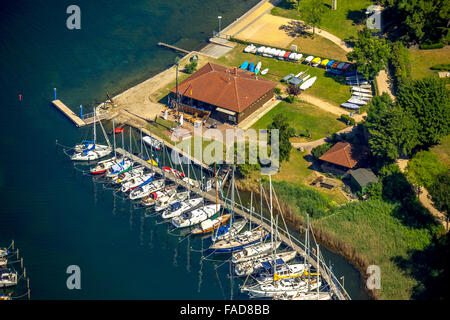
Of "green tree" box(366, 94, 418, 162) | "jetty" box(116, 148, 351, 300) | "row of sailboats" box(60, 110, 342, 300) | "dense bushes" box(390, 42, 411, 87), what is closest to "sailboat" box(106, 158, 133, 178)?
"row of sailboats" box(60, 110, 342, 300)

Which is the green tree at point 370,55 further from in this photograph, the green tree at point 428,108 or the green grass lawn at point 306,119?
the green tree at point 428,108

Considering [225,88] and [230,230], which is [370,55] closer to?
[225,88]

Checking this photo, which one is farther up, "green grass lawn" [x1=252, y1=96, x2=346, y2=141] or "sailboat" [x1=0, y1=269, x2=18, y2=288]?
"green grass lawn" [x1=252, y1=96, x2=346, y2=141]

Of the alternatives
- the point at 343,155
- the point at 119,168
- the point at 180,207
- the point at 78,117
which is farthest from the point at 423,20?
the point at 78,117

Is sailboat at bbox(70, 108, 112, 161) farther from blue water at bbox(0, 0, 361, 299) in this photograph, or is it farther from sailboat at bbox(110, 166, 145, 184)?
sailboat at bbox(110, 166, 145, 184)

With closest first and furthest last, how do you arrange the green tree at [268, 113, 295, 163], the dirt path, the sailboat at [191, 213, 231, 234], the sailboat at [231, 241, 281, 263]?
the sailboat at [231, 241, 281, 263] → the dirt path → the sailboat at [191, 213, 231, 234] → the green tree at [268, 113, 295, 163]

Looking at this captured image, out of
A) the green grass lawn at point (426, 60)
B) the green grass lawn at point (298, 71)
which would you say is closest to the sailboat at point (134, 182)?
the green grass lawn at point (298, 71)

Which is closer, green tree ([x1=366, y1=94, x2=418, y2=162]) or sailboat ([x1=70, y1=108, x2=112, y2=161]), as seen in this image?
green tree ([x1=366, y1=94, x2=418, y2=162])
